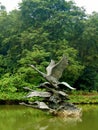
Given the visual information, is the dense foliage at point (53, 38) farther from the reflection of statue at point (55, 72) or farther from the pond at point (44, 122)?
the pond at point (44, 122)

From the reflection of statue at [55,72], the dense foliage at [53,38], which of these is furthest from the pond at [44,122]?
the dense foliage at [53,38]

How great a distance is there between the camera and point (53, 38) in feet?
77.8

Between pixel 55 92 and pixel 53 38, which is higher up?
pixel 53 38

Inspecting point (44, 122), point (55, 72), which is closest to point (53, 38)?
point (55, 72)

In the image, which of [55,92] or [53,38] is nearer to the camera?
[55,92]

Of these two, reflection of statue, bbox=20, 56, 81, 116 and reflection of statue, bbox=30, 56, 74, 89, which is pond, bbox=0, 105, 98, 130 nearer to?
reflection of statue, bbox=20, 56, 81, 116

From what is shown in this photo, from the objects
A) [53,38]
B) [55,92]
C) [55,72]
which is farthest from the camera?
[53,38]

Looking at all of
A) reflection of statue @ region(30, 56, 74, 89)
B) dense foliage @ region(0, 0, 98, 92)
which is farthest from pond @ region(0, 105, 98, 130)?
dense foliage @ region(0, 0, 98, 92)

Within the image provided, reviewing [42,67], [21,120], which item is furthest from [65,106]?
[42,67]

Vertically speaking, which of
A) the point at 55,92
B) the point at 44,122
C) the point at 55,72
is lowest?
the point at 44,122

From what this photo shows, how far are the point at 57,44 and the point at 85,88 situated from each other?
3.90 metres

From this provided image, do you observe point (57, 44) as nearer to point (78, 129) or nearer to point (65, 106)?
point (65, 106)

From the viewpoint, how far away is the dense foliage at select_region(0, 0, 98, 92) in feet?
72.7

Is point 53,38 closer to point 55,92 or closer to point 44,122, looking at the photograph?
point 55,92
